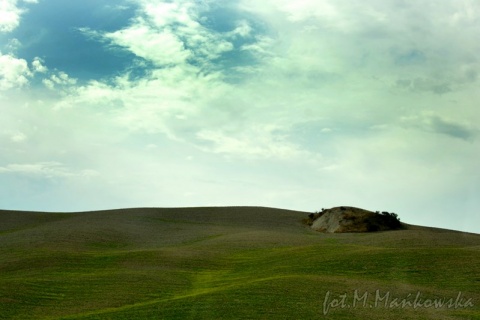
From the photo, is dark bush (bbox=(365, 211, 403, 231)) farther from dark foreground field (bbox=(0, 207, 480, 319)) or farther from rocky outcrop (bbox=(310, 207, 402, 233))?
dark foreground field (bbox=(0, 207, 480, 319))

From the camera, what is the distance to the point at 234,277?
108 feet

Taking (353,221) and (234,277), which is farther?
(353,221)

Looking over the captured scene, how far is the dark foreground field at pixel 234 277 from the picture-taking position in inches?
945

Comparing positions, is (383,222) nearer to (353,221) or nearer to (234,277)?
(353,221)

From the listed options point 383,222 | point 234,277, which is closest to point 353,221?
point 383,222

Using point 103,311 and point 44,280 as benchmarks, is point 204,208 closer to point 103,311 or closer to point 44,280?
point 44,280

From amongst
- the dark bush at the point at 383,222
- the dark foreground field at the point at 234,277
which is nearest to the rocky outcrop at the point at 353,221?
the dark bush at the point at 383,222

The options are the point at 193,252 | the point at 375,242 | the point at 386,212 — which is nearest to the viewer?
the point at 193,252

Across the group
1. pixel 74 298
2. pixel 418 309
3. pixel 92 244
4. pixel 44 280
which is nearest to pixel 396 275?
pixel 418 309

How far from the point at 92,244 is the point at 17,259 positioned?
10.1 meters

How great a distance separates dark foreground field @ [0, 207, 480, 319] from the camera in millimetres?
24016

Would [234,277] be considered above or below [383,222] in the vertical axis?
below

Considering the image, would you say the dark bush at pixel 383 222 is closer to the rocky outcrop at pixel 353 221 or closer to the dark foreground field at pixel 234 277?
the rocky outcrop at pixel 353 221

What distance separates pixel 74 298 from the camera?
28.0m
